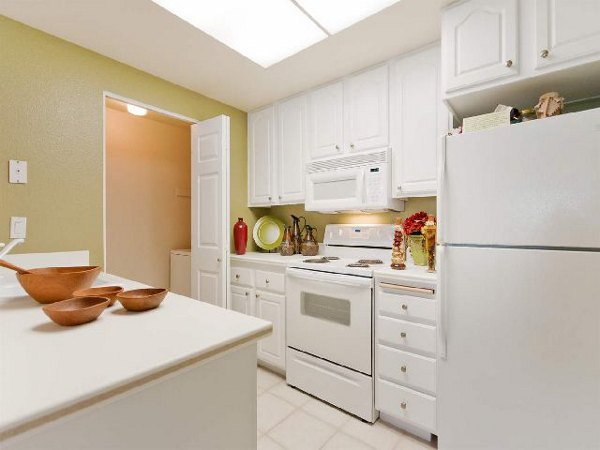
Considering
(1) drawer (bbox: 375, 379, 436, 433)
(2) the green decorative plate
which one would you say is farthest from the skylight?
(1) drawer (bbox: 375, 379, 436, 433)

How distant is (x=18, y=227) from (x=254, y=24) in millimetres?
1826

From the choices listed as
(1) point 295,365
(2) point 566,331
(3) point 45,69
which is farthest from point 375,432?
(3) point 45,69

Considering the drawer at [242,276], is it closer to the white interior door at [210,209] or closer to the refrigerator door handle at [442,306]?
the white interior door at [210,209]

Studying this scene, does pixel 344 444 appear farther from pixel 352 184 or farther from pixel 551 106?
pixel 551 106

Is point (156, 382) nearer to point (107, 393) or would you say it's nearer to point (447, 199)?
point (107, 393)

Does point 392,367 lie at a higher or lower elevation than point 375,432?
higher

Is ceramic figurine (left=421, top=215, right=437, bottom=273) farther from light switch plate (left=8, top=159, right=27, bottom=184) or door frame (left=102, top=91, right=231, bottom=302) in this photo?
light switch plate (left=8, top=159, right=27, bottom=184)

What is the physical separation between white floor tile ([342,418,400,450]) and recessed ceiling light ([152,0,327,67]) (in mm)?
2389

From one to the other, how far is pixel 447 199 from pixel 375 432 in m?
1.38

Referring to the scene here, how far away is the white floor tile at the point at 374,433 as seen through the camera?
1.65m

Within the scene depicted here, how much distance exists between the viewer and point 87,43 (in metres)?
1.97

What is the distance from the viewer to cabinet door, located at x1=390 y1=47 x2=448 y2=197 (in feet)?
6.31

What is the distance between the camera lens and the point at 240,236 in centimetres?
284

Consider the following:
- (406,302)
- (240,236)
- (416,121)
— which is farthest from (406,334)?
(240,236)
